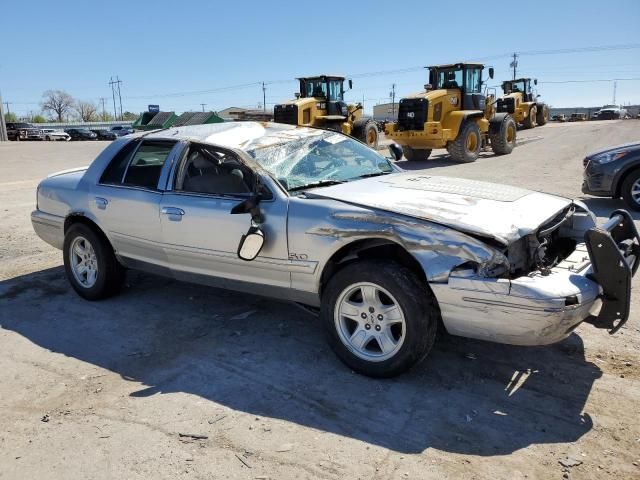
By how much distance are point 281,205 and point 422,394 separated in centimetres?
157

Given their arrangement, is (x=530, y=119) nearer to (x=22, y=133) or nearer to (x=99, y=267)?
(x=99, y=267)

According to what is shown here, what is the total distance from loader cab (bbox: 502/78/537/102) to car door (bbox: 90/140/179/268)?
3123 cm

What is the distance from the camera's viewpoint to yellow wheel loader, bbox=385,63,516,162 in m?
17.1

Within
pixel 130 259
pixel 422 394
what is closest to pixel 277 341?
pixel 422 394

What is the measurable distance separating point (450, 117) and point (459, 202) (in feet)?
48.2

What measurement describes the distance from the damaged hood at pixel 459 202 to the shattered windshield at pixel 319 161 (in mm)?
226

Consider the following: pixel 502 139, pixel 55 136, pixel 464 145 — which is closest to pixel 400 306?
pixel 464 145

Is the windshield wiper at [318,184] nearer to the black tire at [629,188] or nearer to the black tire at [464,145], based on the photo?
the black tire at [629,188]

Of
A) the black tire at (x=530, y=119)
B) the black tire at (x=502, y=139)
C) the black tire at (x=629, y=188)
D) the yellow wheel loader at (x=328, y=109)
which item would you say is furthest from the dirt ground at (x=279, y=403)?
the black tire at (x=530, y=119)

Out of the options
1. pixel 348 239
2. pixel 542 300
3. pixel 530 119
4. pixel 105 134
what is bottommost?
pixel 542 300

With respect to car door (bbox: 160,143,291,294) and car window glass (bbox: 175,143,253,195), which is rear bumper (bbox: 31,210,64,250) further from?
car window glass (bbox: 175,143,253,195)

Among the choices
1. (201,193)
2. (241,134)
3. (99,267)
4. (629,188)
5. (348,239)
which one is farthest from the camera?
(629,188)

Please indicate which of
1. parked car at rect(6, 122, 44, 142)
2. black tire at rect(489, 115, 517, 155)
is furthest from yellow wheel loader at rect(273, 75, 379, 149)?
parked car at rect(6, 122, 44, 142)

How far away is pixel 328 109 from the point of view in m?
21.5
